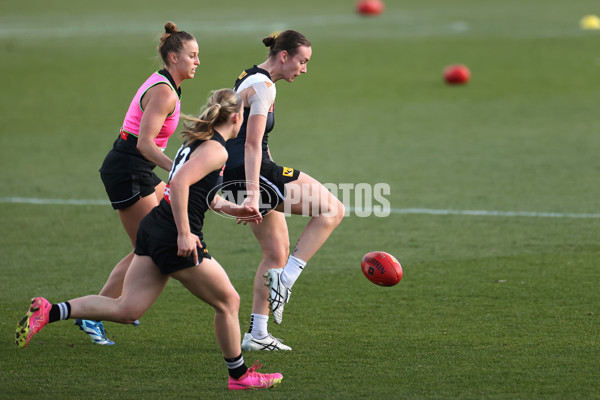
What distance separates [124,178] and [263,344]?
1.80 metres

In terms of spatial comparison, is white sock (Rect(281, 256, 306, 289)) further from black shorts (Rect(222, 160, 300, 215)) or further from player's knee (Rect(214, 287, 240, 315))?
player's knee (Rect(214, 287, 240, 315))

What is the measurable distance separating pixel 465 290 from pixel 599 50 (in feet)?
62.9

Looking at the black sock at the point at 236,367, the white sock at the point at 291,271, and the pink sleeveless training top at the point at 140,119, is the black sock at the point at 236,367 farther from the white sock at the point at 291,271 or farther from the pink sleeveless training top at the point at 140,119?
the pink sleeveless training top at the point at 140,119

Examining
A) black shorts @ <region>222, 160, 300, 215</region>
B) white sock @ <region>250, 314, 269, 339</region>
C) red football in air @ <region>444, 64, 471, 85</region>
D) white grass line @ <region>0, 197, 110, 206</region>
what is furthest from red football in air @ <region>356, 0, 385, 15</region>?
white sock @ <region>250, 314, 269, 339</region>

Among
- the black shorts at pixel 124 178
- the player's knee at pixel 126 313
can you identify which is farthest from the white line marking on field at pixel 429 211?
the player's knee at pixel 126 313

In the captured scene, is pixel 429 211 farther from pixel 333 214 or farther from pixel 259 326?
pixel 259 326

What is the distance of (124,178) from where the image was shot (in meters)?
6.97

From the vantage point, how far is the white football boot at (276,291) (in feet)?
21.6

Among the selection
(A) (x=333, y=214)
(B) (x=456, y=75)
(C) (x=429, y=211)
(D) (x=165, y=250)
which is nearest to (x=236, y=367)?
(D) (x=165, y=250)

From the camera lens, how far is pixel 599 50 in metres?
24.9

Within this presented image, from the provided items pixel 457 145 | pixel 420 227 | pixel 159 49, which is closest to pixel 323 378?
pixel 159 49

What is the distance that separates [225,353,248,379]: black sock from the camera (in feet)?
18.7

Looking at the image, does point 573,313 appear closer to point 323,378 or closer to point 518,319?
point 518,319

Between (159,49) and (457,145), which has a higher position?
(457,145)
